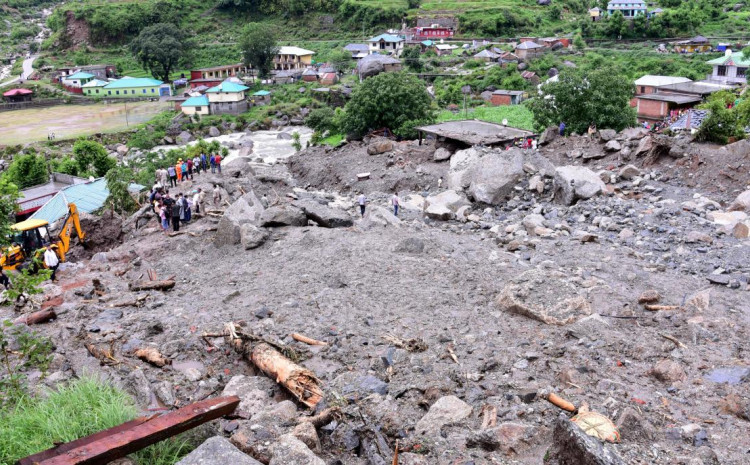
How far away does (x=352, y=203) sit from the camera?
22.3 m

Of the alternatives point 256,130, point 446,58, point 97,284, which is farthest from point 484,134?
point 446,58

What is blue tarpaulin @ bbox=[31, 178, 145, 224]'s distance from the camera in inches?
798

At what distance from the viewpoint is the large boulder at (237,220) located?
14461 millimetres

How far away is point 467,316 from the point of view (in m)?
9.15

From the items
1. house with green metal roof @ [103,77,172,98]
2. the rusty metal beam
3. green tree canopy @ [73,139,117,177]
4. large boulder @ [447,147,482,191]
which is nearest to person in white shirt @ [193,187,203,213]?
large boulder @ [447,147,482,191]

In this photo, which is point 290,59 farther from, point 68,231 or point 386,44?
point 68,231

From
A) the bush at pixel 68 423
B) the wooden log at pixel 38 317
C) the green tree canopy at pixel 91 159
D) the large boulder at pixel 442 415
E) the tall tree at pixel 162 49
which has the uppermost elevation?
the tall tree at pixel 162 49

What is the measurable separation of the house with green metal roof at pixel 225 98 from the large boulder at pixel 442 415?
49180 millimetres

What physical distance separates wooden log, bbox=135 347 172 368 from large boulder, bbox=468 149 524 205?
12162mm

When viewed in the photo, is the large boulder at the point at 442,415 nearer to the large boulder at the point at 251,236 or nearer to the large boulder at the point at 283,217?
the large boulder at the point at 251,236

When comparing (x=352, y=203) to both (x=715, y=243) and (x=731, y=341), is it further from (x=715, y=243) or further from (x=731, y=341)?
(x=731, y=341)

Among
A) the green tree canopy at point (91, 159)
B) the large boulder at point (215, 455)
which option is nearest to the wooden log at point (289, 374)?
the large boulder at point (215, 455)

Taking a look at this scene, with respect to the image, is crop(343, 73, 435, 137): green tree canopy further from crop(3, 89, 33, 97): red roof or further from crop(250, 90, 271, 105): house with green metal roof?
crop(3, 89, 33, 97): red roof

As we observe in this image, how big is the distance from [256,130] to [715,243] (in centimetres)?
4017
